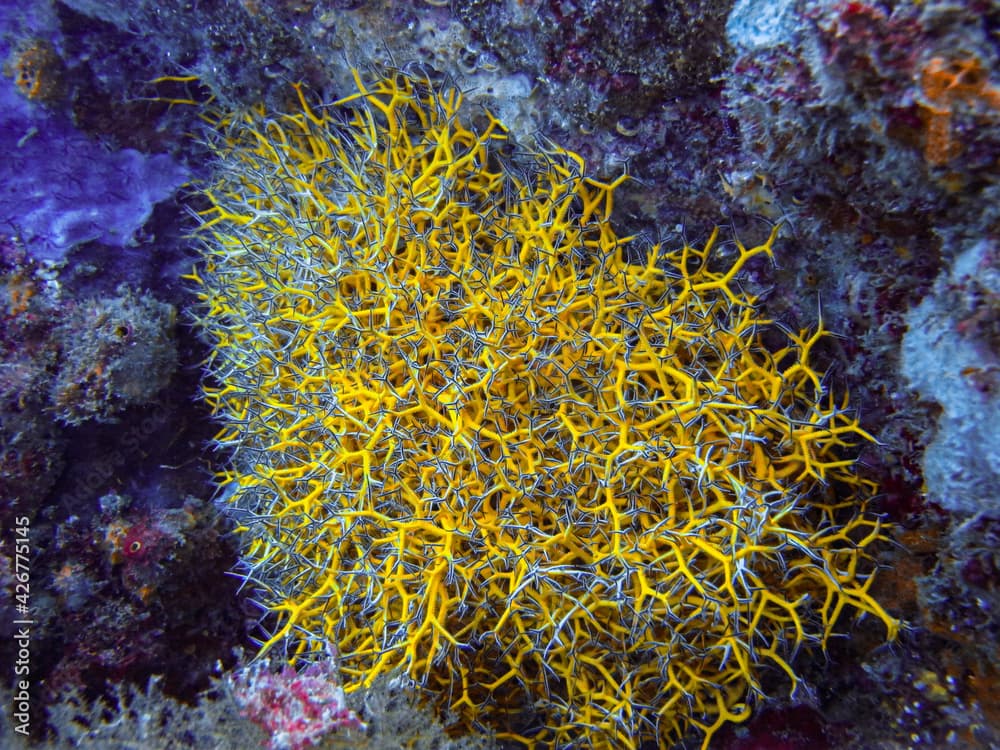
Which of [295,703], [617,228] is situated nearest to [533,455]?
[617,228]

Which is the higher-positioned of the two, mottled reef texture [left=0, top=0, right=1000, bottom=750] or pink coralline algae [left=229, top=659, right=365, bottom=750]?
mottled reef texture [left=0, top=0, right=1000, bottom=750]

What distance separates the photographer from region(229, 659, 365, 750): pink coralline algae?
1.86m

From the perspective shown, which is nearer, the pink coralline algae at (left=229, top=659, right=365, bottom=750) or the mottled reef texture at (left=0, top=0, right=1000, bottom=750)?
the mottled reef texture at (left=0, top=0, right=1000, bottom=750)

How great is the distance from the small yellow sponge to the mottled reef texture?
0.14m

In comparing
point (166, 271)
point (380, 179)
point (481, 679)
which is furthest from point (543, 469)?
point (166, 271)

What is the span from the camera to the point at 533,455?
2000mm

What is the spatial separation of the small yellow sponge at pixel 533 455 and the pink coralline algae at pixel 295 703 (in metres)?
0.11

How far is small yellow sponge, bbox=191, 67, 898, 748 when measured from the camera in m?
1.84

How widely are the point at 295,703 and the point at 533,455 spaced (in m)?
1.17

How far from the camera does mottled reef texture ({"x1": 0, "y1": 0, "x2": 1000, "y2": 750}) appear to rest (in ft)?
4.57

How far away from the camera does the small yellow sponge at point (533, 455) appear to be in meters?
1.84

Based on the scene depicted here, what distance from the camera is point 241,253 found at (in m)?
2.49

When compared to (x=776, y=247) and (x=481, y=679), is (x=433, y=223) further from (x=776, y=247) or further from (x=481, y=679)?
(x=481, y=679)

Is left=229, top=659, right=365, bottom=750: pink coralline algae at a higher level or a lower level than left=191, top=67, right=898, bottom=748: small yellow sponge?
lower
